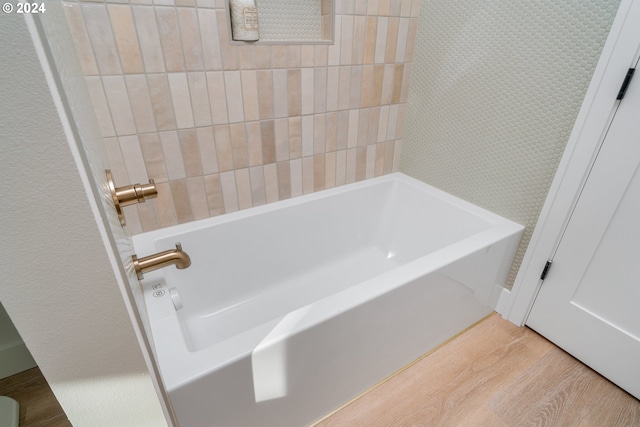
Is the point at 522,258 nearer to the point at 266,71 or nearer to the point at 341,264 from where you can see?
the point at 341,264

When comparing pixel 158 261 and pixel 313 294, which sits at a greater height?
pixel 158 261

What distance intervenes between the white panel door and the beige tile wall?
0.93 meters

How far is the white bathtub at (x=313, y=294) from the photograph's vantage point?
32.9 inches

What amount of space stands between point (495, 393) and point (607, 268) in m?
0.63

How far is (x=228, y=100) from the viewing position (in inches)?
49.6

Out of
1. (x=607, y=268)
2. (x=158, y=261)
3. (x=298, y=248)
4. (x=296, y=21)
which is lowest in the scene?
(x=298, y=248)

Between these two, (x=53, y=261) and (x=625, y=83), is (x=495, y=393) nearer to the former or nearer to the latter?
(x=625, y=83)

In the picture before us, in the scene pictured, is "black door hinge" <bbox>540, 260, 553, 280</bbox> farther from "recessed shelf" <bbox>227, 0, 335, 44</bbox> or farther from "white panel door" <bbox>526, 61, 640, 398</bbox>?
"recessed shelf" <bbox>227, 0, 335, 44</bbox>

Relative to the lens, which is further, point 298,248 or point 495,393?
point 298,248

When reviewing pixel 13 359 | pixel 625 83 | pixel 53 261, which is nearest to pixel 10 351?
pixel 13 359

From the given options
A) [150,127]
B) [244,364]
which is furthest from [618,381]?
[150,127]

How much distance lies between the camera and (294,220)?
1570 millimetres

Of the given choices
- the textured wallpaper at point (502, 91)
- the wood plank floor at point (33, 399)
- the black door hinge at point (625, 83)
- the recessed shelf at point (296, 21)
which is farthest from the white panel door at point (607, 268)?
the wood plank floor at point (33, 399)

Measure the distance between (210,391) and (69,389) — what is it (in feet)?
1.32
